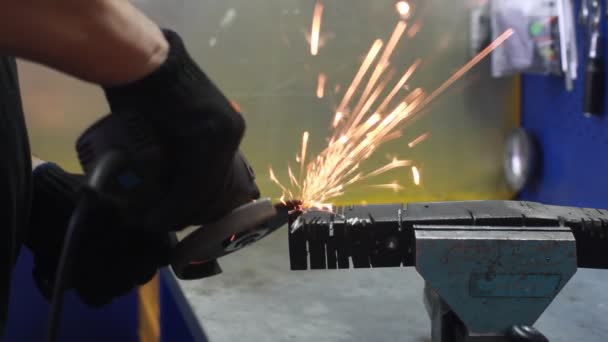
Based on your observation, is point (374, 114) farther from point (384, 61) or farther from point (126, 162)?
point (126, 162)

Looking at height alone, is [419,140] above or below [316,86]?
below

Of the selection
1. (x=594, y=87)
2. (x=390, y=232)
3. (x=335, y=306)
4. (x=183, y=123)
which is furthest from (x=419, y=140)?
(x=183, y=123)

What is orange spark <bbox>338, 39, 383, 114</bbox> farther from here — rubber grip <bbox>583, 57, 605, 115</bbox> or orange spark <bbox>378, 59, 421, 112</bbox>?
rubber grip <bbox>583, 57, 605, 115</bbox>

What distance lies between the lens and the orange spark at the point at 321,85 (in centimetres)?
212

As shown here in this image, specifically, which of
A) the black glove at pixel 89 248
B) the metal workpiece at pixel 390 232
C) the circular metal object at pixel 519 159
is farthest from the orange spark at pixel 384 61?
the black glove at pixel 89 248

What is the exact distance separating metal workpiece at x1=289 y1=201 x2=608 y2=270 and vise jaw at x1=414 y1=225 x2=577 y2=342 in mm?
64

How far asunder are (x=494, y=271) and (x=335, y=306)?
0.41m

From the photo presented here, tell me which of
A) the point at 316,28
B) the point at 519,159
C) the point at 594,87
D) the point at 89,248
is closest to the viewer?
the point at 89,248

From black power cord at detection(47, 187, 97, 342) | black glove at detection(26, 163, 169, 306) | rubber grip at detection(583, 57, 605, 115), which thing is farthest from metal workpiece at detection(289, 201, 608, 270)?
rubber grip at detection(583, 57, 605, 115)

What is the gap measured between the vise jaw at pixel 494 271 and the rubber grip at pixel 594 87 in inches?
45.5

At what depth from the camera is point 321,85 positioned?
6.98ft

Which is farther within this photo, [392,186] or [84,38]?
[392,186]

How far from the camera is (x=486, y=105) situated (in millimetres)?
2240

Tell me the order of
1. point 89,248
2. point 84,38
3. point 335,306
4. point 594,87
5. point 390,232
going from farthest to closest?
point 594,87, point 335,306, point 390,232, point 89,248, point 84,38
